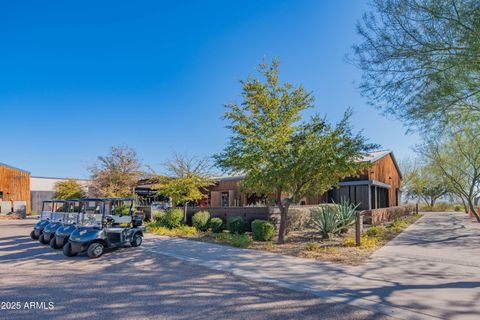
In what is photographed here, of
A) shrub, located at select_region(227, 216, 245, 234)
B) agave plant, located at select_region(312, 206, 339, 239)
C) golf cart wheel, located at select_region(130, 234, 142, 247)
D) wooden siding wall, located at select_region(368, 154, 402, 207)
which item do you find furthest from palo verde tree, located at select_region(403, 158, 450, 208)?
golf cart wheel, located at select_region(130, 234, 142, 247)

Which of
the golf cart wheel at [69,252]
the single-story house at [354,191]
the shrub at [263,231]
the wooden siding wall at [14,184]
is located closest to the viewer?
the golf cart wheel at [69,252]

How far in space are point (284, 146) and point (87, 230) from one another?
21.7 ft

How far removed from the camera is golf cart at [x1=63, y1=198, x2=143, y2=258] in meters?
8.45

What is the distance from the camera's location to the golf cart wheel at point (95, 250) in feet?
27.2

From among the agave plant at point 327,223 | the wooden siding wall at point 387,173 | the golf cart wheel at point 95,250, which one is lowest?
the golf cart wheel at point 95,250

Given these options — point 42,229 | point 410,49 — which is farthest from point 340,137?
point 42,229

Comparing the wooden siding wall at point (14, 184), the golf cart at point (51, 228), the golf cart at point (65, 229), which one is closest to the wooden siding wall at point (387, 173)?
the golf cart at point (65, 229)

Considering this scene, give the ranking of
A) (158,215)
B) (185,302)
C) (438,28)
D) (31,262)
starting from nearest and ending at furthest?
(185,302) < (438,28) < (31,262) < (158,215)

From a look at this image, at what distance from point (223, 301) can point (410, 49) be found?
23.9 feet

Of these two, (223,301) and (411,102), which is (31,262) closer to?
(223,301)

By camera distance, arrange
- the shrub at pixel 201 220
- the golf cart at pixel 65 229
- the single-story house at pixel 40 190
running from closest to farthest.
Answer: the golf cart at pixel 65 229, the shrub at pixel 201 220, the single-story house at pixel 40 190

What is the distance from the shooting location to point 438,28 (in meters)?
6.91

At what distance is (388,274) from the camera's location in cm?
634

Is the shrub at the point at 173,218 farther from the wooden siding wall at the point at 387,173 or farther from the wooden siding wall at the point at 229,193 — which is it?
the wooden siding wall at the point at 387,173
